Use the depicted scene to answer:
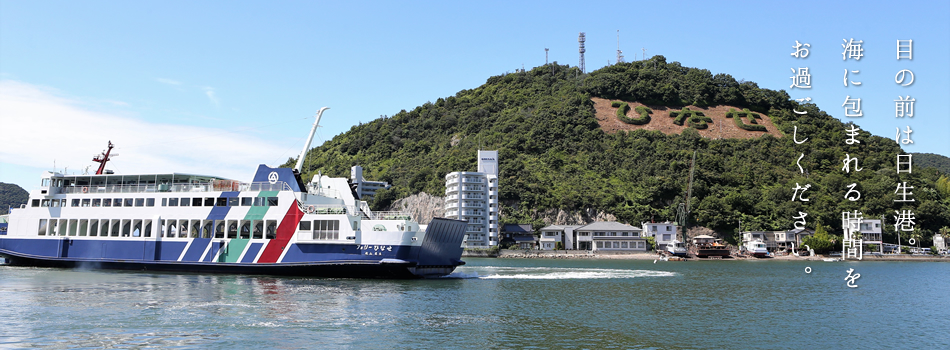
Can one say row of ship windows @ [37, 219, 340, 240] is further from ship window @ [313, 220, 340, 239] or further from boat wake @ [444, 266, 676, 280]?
boat wake @ [444, 266, 676, 280]

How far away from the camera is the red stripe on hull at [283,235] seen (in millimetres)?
37500

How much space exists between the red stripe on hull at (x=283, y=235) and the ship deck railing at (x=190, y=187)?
2.02 meters

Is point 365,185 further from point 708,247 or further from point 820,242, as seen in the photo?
point 820,242

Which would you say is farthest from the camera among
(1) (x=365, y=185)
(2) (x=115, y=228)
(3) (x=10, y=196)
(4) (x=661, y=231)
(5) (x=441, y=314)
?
(3) (x=10, y=196)

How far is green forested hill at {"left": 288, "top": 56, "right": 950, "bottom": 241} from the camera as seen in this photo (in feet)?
333

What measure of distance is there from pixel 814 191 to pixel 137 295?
4215 inches

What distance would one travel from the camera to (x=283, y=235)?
3762cm

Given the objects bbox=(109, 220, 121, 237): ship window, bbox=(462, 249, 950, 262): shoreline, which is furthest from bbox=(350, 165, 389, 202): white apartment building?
bbox=(109, 220, 121, 237): ship window

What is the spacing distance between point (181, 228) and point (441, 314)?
958 inches

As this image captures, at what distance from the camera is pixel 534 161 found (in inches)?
4562

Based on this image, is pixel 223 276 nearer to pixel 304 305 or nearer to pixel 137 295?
pixel 137 295

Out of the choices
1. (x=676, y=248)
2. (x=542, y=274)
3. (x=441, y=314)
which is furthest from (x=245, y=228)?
(x=676, y=248)

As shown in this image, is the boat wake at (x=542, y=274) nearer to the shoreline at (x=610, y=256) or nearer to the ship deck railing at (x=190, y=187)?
the ship deck railing at (x=190, y=187)

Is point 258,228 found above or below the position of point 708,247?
above
